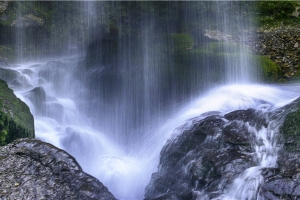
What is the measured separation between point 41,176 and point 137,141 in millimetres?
4171

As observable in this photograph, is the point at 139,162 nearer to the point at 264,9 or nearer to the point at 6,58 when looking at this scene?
the point at 264,9

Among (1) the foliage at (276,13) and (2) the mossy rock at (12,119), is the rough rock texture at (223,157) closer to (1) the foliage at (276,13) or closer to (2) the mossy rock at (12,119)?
(2) the mossy rock at (12,119)

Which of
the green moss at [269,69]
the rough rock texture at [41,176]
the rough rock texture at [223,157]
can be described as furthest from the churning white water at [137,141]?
the rough rock texture at [41,176]

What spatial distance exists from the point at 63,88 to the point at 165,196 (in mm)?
8059

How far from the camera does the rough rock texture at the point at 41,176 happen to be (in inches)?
234

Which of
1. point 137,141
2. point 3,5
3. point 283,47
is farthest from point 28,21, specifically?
point 283,47

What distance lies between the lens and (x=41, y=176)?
625 cm

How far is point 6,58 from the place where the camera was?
1491cm

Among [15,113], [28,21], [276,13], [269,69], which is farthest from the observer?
[28,21]

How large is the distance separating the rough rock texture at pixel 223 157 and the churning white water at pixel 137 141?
0.16 meters

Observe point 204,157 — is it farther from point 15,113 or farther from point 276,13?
point 276,13

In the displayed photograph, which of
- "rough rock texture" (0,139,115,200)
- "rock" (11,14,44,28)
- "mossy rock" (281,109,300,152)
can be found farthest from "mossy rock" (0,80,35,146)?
"rock" (11,14,44,28)

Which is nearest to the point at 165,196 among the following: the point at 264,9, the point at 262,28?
the point at 262,28

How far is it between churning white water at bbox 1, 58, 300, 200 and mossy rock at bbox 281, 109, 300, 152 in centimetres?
24
